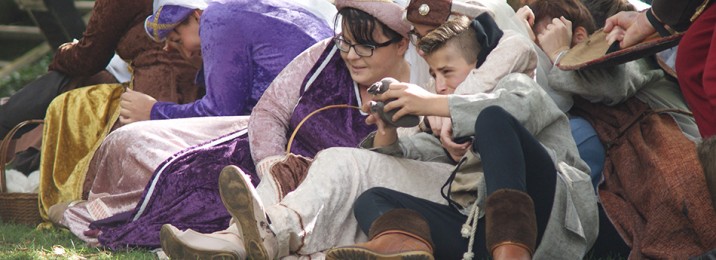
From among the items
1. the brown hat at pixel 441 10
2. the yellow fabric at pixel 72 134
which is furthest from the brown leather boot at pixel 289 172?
the yellow fabric at pixel 72 134

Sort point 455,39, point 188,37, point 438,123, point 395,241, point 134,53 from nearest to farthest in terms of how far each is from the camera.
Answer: point 395,241, point 438,123, point 455,39, point 188,37, point 134,53

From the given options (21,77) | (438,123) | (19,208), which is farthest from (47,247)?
(21,77)

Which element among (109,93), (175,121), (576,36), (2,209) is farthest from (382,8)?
(2,209)

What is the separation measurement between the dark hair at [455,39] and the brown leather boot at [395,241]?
0.80m

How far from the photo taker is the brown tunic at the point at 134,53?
6828 mm

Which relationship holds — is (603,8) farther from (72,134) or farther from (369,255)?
(72,134)

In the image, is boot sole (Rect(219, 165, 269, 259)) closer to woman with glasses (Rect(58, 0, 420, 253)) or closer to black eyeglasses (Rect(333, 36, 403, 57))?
woman with glasses (Rect(58, 0, 420, 253))

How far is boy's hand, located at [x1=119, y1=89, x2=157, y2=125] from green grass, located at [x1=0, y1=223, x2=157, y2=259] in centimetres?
70

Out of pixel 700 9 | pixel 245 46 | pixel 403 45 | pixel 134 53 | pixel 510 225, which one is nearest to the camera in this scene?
pixel 510 225

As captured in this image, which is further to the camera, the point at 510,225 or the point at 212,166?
the point at 212,166

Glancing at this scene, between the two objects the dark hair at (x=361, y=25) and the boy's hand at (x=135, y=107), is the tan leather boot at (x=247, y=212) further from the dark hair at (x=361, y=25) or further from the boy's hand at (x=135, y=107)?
the boy's hand at (x=135, y=107)

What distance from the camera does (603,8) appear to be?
18.4 feet

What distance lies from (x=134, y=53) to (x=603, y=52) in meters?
3.18

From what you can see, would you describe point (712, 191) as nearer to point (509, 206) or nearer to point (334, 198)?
point (509, 206)
